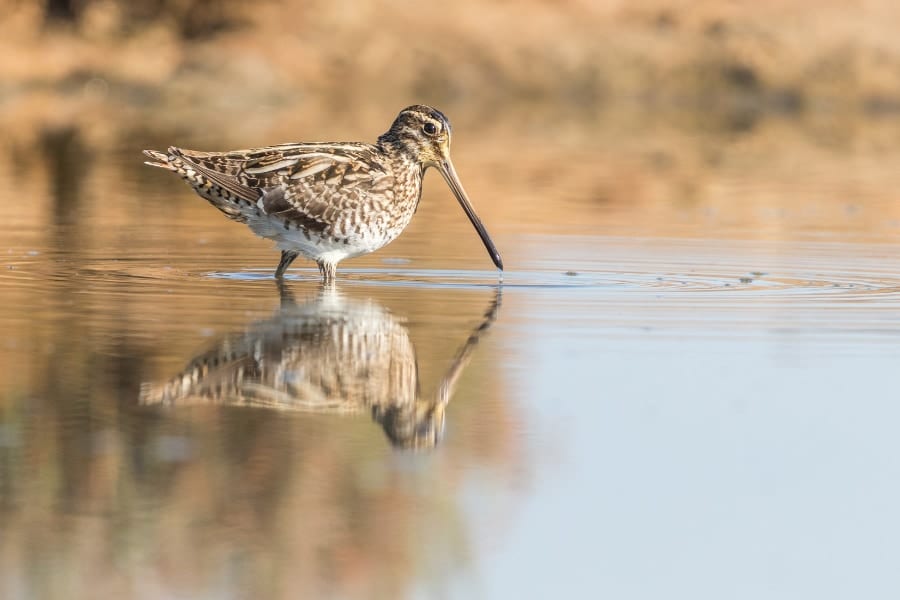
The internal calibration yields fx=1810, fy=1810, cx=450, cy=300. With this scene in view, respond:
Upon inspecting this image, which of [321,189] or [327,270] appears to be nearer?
[321,189]

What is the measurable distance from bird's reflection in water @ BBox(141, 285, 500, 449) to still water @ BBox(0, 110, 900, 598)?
2cm

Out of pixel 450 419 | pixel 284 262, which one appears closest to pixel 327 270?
pixel 284 262

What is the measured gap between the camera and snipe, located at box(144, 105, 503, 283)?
34.4ft

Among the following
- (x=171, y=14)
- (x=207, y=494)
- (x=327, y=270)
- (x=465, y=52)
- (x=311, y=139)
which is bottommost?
→ (x=207, y=494)

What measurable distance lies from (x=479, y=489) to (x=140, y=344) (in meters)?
2.85

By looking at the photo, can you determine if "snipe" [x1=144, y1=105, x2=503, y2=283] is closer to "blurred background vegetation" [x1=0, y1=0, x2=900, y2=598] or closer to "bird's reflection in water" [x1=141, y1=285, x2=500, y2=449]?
"blurred background vegetation" [x1=0, y1=0, x2=900, y2=598]

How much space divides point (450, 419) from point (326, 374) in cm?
83

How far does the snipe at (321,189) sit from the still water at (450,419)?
0.35 metres

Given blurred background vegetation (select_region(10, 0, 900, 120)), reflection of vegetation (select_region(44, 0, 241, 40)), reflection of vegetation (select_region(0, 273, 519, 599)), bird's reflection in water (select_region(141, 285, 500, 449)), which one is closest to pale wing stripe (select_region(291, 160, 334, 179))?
bird's reflection in water (select_region(141, 285, 500, 449))

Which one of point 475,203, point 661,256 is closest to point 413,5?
point 475,203

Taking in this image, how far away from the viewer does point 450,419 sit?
6395 mm

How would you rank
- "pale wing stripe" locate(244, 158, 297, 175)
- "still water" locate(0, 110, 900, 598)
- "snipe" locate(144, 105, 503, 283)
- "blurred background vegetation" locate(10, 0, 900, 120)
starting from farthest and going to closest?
"blurred background vegetation" locate(10, 0, 900, 120) → "pale wing stripe" locate(244, 158, 297, 175) → "snipe" locate(144, 105, 503, 283) → "still water" locate(0, 110, 900, 598)

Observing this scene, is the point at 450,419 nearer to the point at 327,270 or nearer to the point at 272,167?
the point at 327,270

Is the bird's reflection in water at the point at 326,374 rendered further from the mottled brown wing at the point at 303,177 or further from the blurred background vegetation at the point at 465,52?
the blurred background vegetation at the point at 465,52
